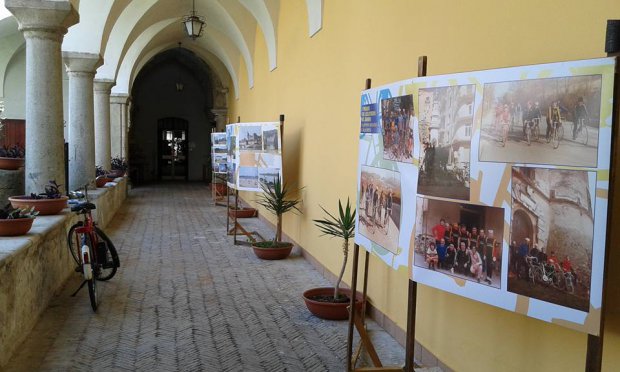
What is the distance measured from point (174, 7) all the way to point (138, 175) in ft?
39.2

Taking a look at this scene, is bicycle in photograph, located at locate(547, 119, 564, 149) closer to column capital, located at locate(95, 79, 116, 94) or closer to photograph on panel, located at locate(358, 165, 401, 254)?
photograph on panel, located at locate(358, 165, 401, 254)

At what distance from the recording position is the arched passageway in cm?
2500

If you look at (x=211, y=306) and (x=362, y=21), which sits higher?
(x=362, y=21)

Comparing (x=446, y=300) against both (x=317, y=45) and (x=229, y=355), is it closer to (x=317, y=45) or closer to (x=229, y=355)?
(x=229, y=355)

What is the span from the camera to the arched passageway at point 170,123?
25.0 metres

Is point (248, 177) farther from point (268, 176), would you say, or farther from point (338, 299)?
point (338, 299)

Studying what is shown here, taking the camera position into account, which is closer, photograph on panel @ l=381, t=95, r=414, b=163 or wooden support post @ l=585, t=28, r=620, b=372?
wooden support post @ l=585, t=28, r=620, b=372

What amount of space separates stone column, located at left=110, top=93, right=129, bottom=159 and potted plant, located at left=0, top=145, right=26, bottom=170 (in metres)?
9.65

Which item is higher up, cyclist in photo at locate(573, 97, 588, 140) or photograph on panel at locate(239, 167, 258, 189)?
cyclist in photo at locate(573, 97, 588, 140)

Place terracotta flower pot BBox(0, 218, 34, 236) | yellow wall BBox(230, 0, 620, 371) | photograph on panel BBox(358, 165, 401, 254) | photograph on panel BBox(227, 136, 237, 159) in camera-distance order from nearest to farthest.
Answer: yellow wall BBox(230, 0, 620, 371) < photograph on panel BBox(358, 165, 401, 254) < terracotta flower pot BBox(0, 218, 34, 236) < photograph on panel BBox(227, 136, 237, 159)

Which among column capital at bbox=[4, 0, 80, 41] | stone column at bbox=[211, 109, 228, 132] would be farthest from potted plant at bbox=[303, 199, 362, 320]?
stone column at bbox=[211, 109, 228, 132]

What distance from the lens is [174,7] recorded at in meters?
14.1

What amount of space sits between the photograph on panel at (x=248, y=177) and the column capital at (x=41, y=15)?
329 centimetres

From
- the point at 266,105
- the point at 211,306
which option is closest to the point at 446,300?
the point at 211,306
